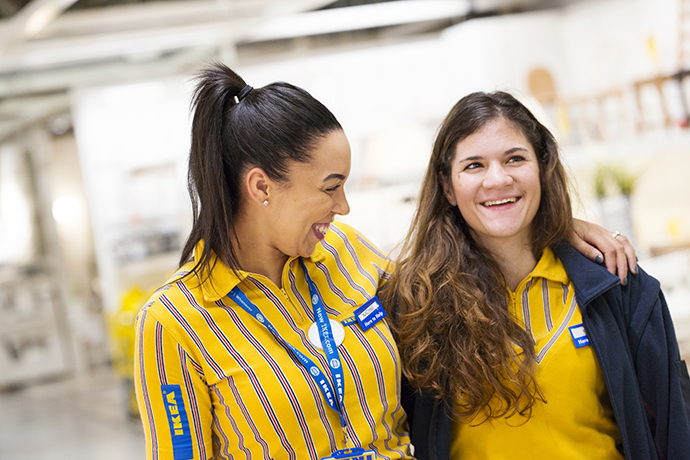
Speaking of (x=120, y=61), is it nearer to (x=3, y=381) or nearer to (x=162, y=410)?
(x=3, y=381)

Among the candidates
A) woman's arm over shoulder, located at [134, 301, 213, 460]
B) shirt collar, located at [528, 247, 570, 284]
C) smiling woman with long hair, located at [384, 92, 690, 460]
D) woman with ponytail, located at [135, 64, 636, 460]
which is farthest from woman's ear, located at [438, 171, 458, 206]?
woman's arm over shoulder, located at [134, 301, 213, 460]

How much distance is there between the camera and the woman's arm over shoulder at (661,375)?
1829 millimetres

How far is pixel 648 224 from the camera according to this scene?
409 cm

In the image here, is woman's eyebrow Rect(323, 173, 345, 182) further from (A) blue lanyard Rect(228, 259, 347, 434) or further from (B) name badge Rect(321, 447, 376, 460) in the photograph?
(B) name badge Rect(321, 447, 376, 460)

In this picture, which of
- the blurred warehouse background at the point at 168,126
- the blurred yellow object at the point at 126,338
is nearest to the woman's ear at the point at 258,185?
the blurred warehouse background at the point at 168,126

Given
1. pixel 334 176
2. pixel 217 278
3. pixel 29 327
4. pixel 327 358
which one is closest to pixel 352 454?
pixel 327 358

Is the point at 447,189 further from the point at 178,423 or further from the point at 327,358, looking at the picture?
the point at 178,423

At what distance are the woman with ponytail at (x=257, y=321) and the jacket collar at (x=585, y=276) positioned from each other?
547 mm

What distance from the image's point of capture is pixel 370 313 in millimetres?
1867

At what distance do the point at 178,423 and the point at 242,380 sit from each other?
0.55 ft

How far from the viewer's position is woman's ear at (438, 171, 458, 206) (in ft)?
6.79

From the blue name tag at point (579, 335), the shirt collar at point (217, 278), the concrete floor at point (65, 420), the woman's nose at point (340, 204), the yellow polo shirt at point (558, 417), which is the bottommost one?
the concrete floor at point (65, 420)

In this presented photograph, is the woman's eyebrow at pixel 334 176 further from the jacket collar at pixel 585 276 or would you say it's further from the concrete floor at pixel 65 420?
the concrete floor at pixel 65 420

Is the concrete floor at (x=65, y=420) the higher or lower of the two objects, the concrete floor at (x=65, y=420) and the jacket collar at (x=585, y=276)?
the lower
